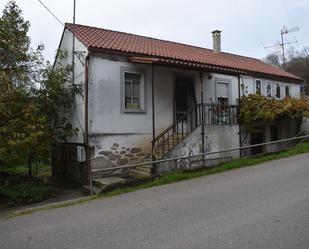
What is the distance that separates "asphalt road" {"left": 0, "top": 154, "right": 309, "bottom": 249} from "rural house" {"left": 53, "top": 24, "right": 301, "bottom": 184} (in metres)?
3.25

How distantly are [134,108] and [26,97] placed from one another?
388 centimetres

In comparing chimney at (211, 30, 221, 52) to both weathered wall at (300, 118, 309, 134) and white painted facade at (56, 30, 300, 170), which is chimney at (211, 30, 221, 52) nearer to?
weathered wall at (300, 118, 309, 134)

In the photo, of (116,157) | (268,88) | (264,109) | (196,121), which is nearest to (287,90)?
(268,88)

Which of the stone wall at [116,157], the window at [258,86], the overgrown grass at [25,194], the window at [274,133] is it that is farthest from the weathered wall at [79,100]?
the window at [274,133]

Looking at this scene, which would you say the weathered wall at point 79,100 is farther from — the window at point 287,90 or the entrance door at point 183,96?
the window at point 287,90

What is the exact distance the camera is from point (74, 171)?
12.9 meters

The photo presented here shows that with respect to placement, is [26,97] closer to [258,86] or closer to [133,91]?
[133,91]

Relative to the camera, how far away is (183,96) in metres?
14.3

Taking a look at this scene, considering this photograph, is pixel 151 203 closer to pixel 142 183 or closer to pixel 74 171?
pixel 142 183

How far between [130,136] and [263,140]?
862 cm

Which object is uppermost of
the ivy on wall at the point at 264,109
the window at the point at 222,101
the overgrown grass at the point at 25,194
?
the window at the point at 222,101

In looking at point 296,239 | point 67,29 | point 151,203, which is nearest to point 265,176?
point 151,203

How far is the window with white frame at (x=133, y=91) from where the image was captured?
12.4m

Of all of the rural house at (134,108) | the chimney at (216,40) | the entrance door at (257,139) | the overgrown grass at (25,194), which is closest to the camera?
the overgrown grass at (25,194)
